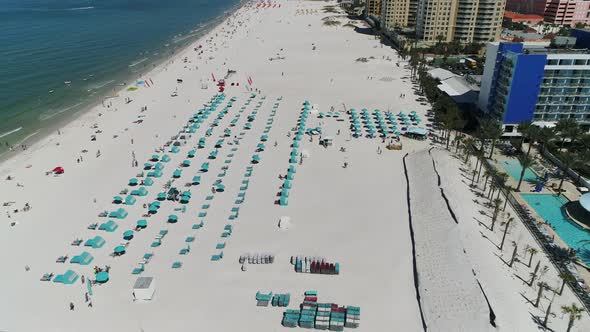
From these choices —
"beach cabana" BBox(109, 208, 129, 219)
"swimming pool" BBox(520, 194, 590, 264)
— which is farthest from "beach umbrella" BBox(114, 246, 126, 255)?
"swimming pool" BBox(520, 194, 590, 264)

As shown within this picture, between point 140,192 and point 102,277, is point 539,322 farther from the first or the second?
point 140,192

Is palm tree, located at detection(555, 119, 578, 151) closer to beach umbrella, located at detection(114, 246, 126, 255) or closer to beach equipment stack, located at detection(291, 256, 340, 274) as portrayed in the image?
beach equipment stack, located at detection(291, 256, 340, 274)

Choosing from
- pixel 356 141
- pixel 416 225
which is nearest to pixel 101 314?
pixel 416 225

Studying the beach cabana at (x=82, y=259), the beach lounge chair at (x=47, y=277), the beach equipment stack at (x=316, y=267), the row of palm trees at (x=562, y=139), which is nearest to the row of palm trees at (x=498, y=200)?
the row of palm trees at (x=562, y=139)

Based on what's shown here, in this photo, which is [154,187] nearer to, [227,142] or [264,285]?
[227,142]

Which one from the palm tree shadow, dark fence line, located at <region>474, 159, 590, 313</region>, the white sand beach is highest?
the white sand beach

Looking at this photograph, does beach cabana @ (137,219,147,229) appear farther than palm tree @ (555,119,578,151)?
No

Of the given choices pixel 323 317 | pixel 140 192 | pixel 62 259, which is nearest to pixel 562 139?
pixel 323 317
